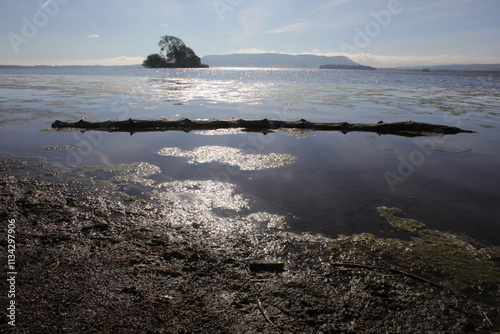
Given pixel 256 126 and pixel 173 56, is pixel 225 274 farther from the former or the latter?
pixel 173 56

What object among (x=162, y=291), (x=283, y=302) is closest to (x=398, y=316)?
(x=283, y=302)

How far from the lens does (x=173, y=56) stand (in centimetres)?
14425

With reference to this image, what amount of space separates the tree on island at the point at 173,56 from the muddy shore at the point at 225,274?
151 m

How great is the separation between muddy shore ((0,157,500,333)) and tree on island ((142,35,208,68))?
151 meters

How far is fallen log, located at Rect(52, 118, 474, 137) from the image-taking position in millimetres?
14289

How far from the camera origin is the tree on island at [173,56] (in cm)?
13962

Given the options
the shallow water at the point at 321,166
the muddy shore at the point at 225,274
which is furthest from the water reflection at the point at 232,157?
the muddy shore at the point at 225,274

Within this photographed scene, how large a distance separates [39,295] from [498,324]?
16.9ft

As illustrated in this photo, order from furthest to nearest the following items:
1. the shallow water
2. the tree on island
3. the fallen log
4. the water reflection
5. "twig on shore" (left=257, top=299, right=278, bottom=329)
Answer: the tree on island → the fallen log → the water reflection → the shallow water → "twig on shore" (left=257, top=299, right=278, bottom=329)

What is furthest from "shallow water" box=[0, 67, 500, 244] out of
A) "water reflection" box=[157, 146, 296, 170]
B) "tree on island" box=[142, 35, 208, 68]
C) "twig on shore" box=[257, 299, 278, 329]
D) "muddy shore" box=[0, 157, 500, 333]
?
"tree on island" box=[142, 35, 208, 68]

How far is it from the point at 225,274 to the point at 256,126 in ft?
39.2

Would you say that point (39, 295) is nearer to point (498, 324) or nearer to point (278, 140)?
point (498, 324)

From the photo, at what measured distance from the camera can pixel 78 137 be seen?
12.2 metres

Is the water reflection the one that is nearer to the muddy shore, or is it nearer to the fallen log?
the muddy shore
